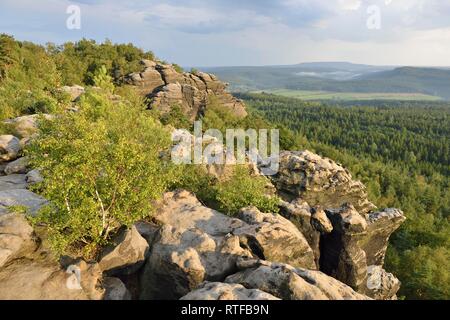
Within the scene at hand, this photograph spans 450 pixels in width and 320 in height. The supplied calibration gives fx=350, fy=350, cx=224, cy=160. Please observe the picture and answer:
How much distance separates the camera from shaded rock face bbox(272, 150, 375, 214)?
139ft

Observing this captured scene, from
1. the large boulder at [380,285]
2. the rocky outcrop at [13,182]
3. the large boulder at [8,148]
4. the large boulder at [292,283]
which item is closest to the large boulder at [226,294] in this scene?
the large boulder at [292,283]

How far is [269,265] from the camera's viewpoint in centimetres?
1872

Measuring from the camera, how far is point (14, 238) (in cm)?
1909

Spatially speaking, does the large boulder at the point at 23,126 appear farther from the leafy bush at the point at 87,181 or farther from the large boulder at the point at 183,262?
the large boulder at the point at 183,262

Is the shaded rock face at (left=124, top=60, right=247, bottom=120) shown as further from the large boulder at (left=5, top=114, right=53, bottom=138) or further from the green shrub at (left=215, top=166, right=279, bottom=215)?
the green shrub at (left=215, top=166, right=279, bottom=215)

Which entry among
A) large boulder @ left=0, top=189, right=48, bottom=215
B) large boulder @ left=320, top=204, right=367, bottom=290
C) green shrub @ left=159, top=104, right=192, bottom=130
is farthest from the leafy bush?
green shrub @ left=159, top=104, right=192, bottom=130

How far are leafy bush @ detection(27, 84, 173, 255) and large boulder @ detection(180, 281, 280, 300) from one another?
7.54 m

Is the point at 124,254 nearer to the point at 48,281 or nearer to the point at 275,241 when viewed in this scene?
the point at 48,281

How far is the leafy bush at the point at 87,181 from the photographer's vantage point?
61.8 feet

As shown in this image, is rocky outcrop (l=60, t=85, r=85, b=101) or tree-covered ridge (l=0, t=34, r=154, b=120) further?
rocky outcrop (l=60, t=85, r=85, b=101)

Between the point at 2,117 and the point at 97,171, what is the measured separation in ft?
105

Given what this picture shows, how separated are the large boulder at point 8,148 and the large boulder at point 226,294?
28.8 metres

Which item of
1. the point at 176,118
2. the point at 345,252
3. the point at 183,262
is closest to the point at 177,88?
the point at 176,118
